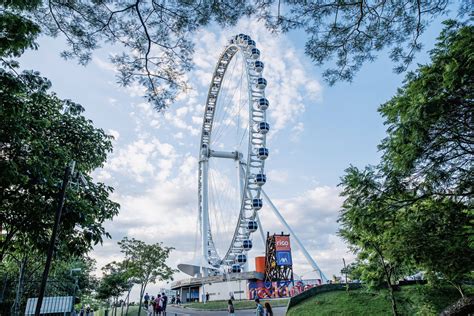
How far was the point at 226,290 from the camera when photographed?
3716 centimetres

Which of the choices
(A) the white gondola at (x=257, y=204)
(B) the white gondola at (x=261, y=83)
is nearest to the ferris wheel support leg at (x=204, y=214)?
(A) the white gondola at (x=257, y=204)

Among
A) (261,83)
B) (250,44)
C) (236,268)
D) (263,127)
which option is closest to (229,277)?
(236,268)

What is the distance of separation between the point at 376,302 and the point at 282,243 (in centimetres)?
1740

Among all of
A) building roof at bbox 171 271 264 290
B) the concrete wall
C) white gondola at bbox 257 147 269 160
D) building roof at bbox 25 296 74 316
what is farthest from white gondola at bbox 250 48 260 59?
building roof at bbox 25 296 74 316

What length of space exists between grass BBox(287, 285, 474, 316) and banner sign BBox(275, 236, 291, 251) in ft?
50.4

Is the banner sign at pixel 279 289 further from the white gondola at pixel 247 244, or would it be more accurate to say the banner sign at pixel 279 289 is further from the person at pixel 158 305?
the person at pixel 158 305

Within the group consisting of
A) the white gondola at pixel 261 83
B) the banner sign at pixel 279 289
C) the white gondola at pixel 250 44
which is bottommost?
the banner sign at pixel 279 289

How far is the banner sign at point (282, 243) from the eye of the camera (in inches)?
1264

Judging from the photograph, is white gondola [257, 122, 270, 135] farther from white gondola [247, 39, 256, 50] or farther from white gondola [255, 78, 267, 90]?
white gondola [247, 39, 256, 50]

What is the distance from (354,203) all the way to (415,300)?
1045 centimetres

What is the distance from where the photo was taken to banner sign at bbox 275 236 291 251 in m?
32.1

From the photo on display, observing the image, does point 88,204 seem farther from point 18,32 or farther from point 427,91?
point 427,91

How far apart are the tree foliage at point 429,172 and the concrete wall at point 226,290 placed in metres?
28.6

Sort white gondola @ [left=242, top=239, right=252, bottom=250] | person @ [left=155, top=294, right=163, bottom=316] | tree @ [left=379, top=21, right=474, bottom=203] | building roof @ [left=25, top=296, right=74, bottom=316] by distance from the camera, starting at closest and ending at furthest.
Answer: tree @ [left=379, top=21, right=474, bottom=203], building roof @ [left=25, top=296, right=74, bottom=316], person @ [left=155, top=294, right=163, bottom=316], white gondola @ [left=242, top=239, right=252, bottom=250]
